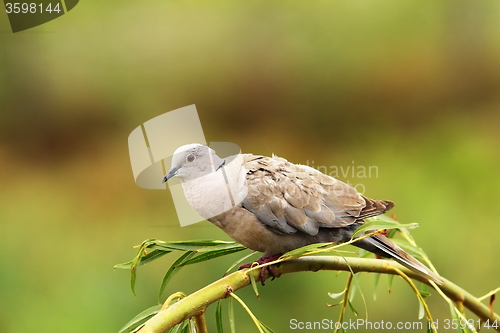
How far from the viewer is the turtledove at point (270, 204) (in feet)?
4.05

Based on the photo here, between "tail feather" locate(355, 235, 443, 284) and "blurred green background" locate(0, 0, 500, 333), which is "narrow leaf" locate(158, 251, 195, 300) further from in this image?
"blurred green background" locate(0, 0, 500, 333)

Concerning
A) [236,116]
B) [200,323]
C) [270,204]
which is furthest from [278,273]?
[236,116]

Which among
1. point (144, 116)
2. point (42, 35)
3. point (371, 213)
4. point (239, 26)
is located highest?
point (42, 35)

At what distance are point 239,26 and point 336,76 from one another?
0.79 metres

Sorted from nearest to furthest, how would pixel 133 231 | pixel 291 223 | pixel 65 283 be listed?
1. pixel 291 223
2. pixel 65 283
3. pixel 133 231

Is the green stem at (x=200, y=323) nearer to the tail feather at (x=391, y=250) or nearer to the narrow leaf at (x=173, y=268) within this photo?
the narrow leaf at (x=173, y=268)

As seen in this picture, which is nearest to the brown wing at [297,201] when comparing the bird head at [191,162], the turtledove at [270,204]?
the turtledove at [270,204]

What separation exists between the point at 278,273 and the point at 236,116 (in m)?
2.03

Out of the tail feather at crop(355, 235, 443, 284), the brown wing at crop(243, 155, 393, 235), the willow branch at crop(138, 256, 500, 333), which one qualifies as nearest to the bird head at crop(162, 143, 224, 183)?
the brown wing at crop(243, 155, 393, 235)

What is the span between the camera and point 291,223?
128 centimetres

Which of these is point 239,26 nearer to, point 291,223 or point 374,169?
point 374,169

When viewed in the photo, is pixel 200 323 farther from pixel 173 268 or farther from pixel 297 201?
pixel 297 201

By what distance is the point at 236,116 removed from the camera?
3078 mm

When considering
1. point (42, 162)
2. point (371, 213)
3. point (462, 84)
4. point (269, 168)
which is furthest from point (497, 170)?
point (42, 162)
